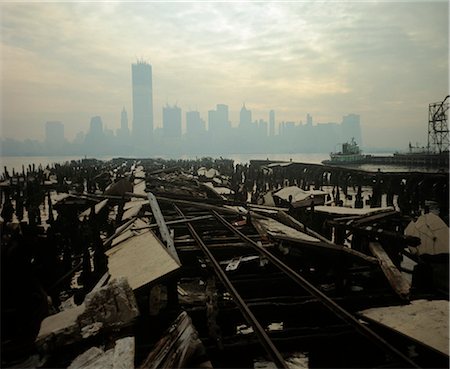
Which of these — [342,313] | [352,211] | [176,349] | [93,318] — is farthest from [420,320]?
[352,211]

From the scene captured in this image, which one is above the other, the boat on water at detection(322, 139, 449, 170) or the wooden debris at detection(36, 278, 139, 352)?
the boat on water at detection(322, 139, 449, 170)

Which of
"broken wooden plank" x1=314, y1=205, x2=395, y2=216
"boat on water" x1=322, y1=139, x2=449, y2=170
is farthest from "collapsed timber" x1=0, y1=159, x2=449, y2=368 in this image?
"boat on water" x1=322, y1=139, x2=449, y2=170

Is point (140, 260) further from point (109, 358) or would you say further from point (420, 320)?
point (420, 320)

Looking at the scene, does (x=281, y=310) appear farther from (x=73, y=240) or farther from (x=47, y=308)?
(x=73, y=240)

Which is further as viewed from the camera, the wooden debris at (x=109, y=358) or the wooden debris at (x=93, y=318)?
the wooden debris at (x=93, y=318)

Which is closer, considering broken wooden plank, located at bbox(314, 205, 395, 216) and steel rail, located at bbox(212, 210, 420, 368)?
steel rail, located at bbox(212, 210, 420, 368)

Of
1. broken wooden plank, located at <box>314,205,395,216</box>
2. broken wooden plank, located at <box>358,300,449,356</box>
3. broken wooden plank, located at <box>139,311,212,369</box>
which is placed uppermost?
broken wooden plank, located at <box>314,205,395,216</box>

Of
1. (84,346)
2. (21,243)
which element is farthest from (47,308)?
(84,346)

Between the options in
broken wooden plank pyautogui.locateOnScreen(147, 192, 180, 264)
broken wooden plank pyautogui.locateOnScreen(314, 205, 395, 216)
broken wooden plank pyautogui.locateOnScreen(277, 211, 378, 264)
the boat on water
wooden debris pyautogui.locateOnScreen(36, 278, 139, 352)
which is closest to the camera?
wooden debris pyautogui.locateOnScreen(36, 278, 139, 352)

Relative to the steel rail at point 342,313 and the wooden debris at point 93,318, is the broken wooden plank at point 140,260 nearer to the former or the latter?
the wooden debris at point 93,318

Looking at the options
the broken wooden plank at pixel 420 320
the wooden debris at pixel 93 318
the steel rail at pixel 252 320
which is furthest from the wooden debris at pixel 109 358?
the broken wooden plank at pixel 420 320

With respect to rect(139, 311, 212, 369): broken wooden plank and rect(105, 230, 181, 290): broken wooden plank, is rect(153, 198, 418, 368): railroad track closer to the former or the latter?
rect(139, 311, 212, 369): broken wooden plank
